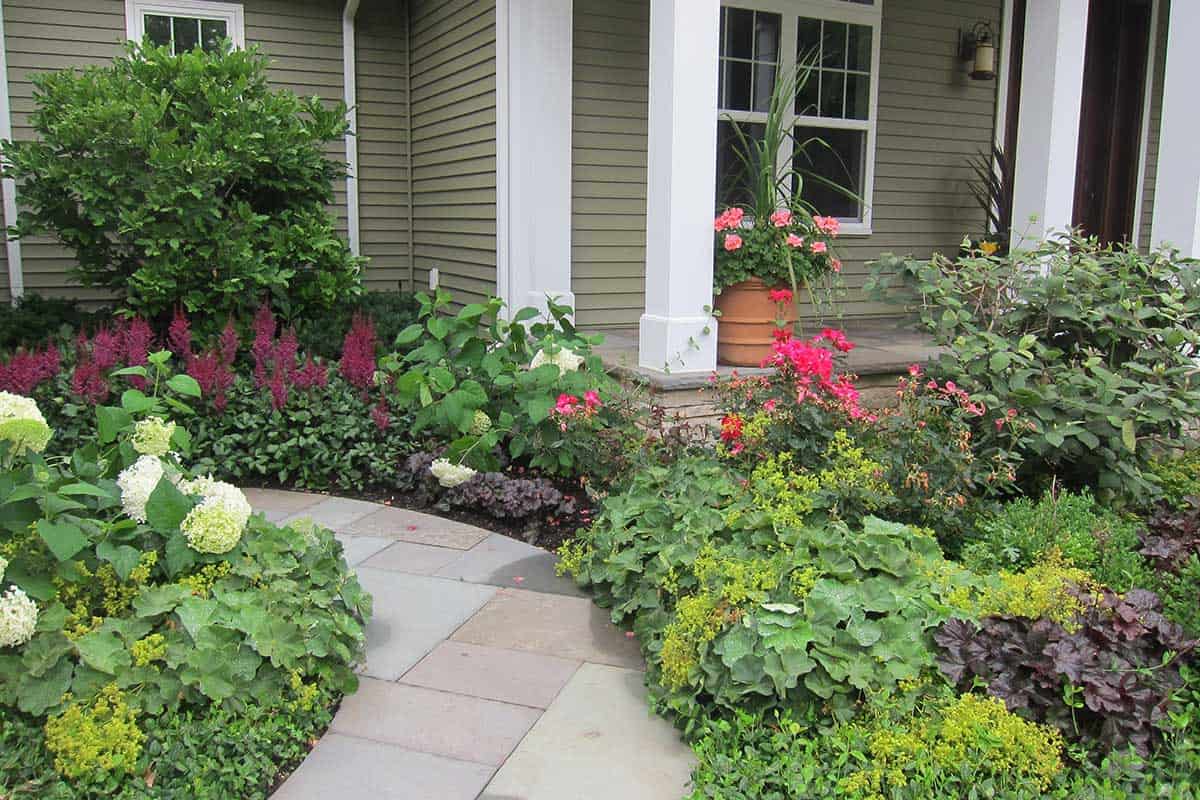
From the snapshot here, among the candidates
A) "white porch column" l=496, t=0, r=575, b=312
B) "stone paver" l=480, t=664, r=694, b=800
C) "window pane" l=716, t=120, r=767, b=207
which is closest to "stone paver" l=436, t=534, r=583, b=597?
"stone paver" l=480, t=664, r=694, b=800

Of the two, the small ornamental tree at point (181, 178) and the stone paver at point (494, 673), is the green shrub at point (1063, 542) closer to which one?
the stone paver at point (494, 673)

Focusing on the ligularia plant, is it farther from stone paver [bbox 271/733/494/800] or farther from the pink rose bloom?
the pink rose bloom

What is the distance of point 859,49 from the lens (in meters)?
7.05

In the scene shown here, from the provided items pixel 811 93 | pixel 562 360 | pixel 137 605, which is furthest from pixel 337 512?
pixel 811 93

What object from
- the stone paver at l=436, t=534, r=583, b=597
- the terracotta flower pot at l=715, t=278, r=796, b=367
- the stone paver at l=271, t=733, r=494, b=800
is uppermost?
the terracotta flower pot at l=715, t=278, r=796, b=367

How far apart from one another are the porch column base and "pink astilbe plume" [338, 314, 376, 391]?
1418mm

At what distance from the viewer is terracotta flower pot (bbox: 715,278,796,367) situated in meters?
4.94

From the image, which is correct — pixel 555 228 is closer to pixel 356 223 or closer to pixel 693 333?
pixel 693 333

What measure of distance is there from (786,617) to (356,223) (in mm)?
5797

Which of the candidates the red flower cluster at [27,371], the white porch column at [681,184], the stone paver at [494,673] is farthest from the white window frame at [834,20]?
the stone paver at [494,673]

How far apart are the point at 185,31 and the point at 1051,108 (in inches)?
219

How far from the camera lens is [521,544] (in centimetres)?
388

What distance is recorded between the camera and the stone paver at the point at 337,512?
4125 millimetres

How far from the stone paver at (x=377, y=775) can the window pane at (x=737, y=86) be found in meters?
5.21
